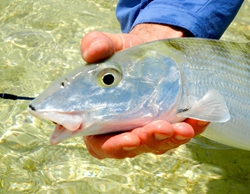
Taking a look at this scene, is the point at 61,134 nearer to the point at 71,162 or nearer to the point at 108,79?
the point at 108,79

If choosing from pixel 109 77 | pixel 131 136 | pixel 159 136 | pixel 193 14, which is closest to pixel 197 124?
pixel 159 136

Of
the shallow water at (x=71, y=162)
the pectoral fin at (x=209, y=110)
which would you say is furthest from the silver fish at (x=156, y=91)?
the shallow water at (x=71, y=162)

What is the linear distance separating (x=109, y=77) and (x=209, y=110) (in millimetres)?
482

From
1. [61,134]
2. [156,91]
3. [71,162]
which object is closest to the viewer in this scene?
[61,134]

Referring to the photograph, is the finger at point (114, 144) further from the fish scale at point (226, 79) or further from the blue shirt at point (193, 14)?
the blue shirt at point (193, 14)

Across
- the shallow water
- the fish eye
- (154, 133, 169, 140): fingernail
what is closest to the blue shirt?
the shallow water

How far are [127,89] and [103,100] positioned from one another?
125mm

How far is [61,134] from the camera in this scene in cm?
156

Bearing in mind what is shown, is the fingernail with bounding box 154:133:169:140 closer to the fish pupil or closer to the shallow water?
the fish pupil

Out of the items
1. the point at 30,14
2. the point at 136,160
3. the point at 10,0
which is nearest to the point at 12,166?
the point at 136,160

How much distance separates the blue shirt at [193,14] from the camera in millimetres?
2531

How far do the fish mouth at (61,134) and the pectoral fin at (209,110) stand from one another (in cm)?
48

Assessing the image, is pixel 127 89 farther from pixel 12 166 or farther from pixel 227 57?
pixel 12 166

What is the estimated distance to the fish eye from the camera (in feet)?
5.35
